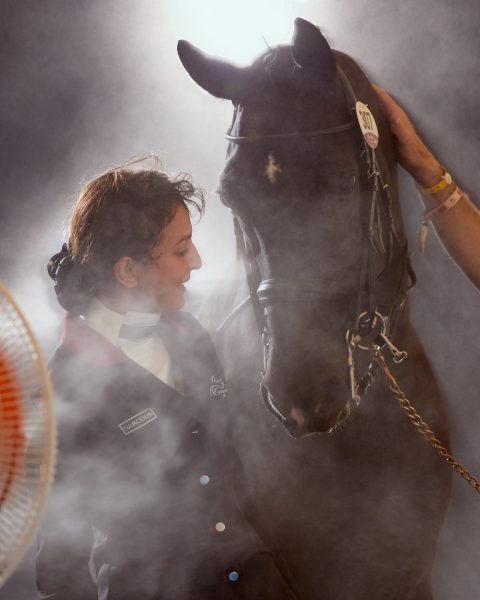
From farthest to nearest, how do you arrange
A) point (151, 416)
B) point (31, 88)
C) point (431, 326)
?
point (31, 88) → point (431, 326) → point (151, 416)

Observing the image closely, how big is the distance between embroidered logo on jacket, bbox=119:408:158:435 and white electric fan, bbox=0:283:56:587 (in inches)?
19.0

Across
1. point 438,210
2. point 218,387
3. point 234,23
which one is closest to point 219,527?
point 218,387

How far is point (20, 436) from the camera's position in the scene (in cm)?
78

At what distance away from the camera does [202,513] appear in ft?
4.42

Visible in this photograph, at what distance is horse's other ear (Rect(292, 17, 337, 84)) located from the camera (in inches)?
43.2

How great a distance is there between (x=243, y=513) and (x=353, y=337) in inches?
20.6

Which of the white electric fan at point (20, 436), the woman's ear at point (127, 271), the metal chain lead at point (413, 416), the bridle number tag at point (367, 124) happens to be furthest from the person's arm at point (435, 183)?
the white electric fan at point (20, 436)

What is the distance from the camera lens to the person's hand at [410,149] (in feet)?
4.24

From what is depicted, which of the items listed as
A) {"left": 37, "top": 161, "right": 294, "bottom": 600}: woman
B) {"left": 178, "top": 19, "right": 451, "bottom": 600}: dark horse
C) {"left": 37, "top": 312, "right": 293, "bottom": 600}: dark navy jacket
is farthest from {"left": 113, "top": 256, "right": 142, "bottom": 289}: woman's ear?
{"left": 178, "top": 19, "right": 451, "bottom": 600}: dark horse

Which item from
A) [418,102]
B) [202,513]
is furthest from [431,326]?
[202,513]

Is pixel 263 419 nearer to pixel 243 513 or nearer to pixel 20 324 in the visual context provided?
pixel 243 513

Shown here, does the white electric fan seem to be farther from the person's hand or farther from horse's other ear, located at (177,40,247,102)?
the person's hand

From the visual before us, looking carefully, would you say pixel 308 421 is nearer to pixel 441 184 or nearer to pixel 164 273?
pixel 164 273

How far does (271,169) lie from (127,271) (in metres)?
0.41
